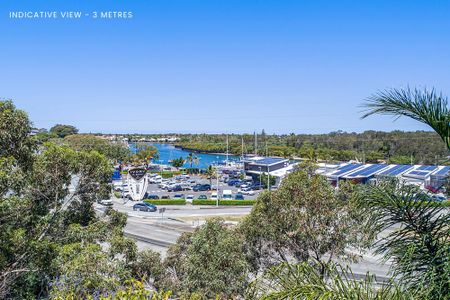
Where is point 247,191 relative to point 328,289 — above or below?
below

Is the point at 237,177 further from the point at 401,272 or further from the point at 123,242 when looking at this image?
the point at 401,272

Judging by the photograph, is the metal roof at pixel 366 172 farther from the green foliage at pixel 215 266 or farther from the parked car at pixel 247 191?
the green foliage at pixel 215 266

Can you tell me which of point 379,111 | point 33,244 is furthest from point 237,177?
point 379,111

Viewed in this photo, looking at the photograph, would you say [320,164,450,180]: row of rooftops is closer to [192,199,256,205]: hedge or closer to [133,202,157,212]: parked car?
[192,199,256,205]: hedge

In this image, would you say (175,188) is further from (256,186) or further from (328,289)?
(328,289)

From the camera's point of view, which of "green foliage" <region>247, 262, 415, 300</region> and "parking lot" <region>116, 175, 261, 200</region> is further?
"parking lot" <region>116, 175, 261, 200</region>

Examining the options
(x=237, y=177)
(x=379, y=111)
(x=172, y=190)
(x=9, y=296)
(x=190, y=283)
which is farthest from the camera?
(x=237, y=177)

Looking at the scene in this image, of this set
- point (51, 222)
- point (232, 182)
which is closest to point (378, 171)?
point (232, 182)

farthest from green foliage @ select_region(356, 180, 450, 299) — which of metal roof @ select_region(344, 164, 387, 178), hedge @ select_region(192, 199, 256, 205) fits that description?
metal roof @ select_region(344, 164, 387, 178)
